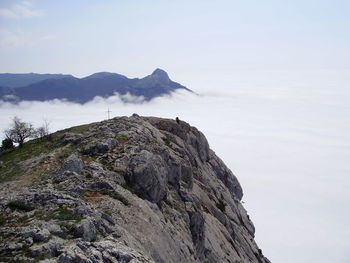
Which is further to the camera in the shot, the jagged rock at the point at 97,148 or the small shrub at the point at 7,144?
the small shrub at the point at 7,144

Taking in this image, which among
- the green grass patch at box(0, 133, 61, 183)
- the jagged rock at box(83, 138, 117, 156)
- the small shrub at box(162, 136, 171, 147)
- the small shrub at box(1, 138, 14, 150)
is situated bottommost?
the small shrub at box(1, 138, 14, 150)

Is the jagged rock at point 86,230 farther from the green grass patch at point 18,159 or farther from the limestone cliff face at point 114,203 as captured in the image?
the green grass patch at point 18,159

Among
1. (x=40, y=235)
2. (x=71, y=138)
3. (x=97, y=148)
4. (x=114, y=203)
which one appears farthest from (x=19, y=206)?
(x=71, y=138)

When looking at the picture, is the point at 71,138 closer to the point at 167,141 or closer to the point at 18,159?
the point at 18,159

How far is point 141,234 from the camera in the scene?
36.8 meters

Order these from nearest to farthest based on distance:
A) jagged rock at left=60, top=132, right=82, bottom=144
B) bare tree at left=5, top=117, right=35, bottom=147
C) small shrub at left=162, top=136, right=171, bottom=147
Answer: jagged rock at left=60, top=132, right=82, bottom=144 → small shrub at left=162, top=136, right=171, bottom=147 → bare tree at left=5, top=117, right=35, bottom=147

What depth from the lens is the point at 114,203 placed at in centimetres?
3772

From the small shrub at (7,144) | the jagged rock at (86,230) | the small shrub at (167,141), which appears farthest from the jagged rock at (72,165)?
the small shrub at (7,144)

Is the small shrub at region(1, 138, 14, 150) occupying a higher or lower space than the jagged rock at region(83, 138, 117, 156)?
lower

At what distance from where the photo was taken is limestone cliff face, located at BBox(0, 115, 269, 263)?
26672 mm

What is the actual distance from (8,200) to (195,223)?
2809 cm

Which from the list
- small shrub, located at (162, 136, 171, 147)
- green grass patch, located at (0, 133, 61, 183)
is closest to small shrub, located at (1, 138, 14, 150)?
green grass patch, located at (0, 133, 61, 183)

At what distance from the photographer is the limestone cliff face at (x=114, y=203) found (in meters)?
26.7

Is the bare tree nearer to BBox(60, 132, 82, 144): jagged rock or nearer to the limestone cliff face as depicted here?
the limestone cliff face
